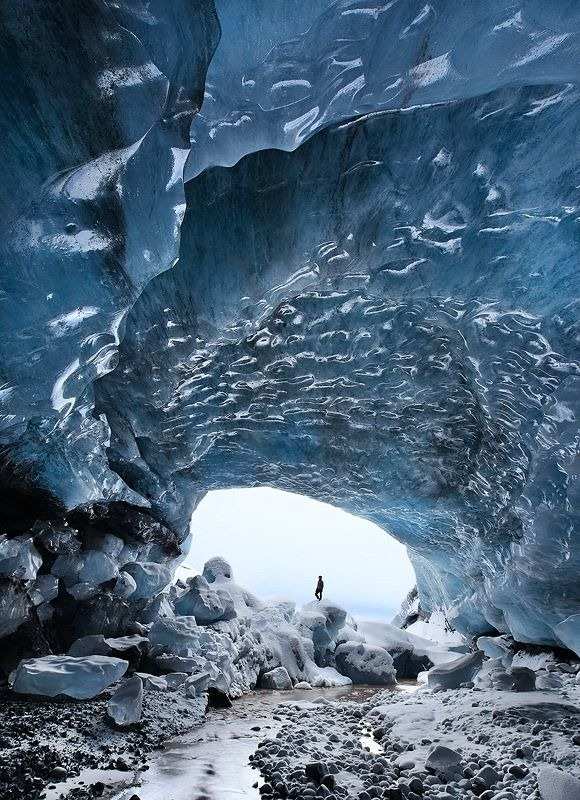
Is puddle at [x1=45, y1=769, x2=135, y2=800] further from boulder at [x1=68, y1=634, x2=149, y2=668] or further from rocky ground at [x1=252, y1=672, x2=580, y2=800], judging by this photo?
boulder at [x1=68, y1=634, x2=149, y2=668]

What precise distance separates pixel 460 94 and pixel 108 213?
2.08 meters

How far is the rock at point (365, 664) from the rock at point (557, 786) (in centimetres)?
823

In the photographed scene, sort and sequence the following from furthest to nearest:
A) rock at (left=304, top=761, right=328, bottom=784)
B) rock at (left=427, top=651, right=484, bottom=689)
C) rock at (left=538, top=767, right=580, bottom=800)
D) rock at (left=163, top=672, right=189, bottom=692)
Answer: rock at (left=427, top=651, right=484, bottom=689), rock at (left=163, top=672, right=189, bottom=692), rock at (left=304, top=761, right=328, bottom=784), rock at (left=538, top=767, right=580, bottom=800)

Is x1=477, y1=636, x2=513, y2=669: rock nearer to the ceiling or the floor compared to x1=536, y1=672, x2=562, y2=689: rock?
nearer to the floor

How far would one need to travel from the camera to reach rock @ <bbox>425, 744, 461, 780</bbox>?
132 inches

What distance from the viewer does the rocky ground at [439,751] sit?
10.1 feet

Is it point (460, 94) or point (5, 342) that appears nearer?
point (460, 94)

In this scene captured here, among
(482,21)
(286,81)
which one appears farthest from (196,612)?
(482,21)

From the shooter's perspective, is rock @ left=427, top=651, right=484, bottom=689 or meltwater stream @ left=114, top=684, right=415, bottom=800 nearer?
meltwater stream @ left=114, top=684, right=415, bottom=800

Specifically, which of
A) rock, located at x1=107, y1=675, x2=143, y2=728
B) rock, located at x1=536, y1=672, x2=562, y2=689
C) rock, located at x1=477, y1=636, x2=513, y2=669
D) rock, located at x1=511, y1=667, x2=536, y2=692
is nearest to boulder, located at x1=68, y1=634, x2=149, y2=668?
rock, located at x1=107, y1=675, x2=143, y2=728

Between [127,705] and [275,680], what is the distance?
16.1 ft

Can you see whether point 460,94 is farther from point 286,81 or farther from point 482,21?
point 286,81

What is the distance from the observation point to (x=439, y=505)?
24.5 ft

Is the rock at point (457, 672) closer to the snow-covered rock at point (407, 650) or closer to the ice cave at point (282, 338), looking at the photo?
the ice cave at point (282, 338)
